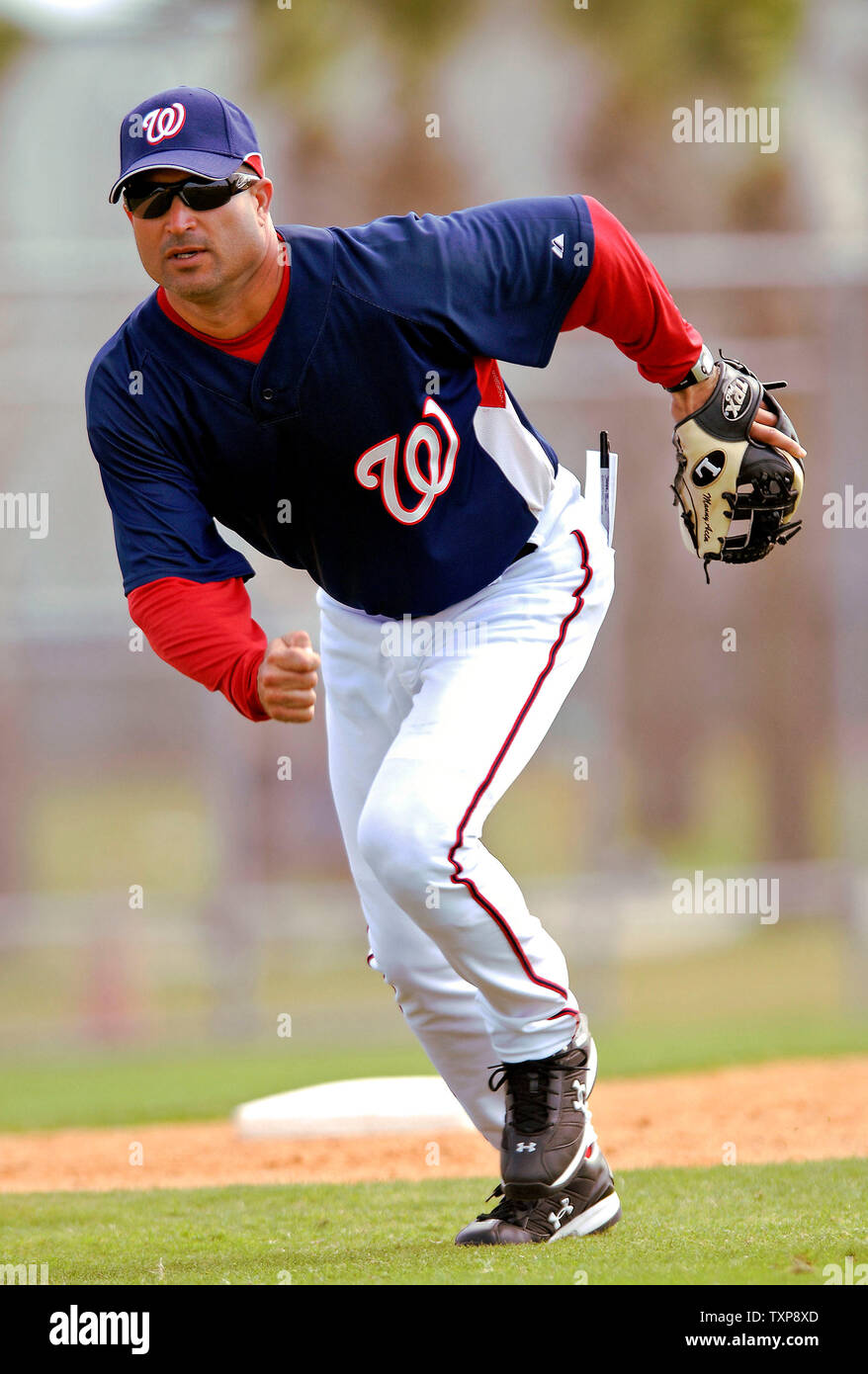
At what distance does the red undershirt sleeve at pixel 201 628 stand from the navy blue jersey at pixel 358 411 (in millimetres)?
28

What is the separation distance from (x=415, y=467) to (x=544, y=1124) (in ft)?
4.16

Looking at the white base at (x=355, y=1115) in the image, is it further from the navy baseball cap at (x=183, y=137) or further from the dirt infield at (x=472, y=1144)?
the navy baseball cap at (x=183, y=137)

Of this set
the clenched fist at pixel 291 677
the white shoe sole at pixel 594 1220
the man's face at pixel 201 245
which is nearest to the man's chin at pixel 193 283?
the man's face at pixel 201 245

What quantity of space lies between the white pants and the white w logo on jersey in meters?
0.27

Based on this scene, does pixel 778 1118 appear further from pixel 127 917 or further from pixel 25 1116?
pixel 127 917

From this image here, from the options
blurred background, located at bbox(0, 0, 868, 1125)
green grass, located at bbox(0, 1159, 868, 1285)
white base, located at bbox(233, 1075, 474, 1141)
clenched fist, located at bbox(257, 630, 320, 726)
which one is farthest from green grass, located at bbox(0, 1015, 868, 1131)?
clenched fist, located at bbox(257, 630, 320, 726)

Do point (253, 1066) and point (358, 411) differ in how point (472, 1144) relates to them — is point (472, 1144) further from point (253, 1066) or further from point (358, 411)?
point (358, 411)

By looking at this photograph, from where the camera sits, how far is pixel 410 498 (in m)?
2.99

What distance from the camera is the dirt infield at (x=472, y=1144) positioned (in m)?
4.61

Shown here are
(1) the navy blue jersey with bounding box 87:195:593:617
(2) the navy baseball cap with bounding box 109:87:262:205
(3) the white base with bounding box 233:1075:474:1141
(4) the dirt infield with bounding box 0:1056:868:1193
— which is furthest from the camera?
(3) the white base with bounding box 233:1075:474:1141

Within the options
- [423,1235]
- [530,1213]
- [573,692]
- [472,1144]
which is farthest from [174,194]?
[573,692]

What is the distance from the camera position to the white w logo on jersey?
2.95 meters

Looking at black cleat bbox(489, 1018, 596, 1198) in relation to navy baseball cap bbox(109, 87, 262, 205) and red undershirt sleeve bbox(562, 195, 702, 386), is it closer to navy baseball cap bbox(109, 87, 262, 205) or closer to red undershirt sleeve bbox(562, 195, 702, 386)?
red undershirt sleeve bbox(562, 195, 702, 386)

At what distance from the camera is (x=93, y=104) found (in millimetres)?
13094
